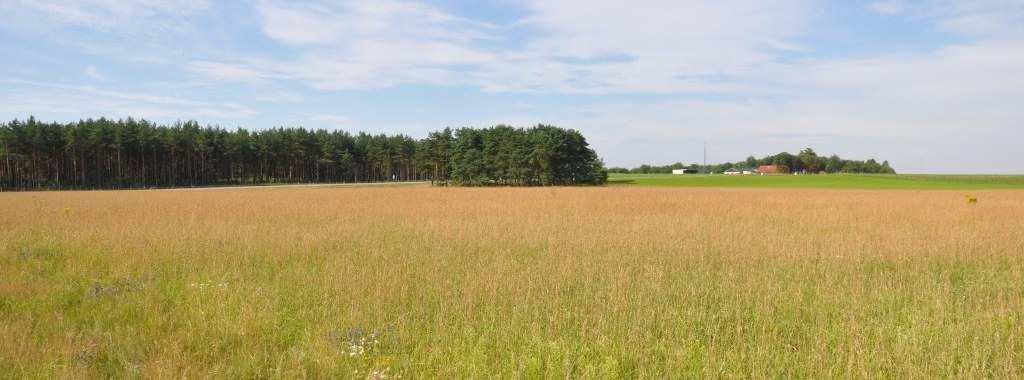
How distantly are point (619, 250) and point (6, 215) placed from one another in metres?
20.1

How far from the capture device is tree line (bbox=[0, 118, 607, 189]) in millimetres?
68562

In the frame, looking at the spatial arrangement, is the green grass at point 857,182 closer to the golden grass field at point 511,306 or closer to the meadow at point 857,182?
the meadow at point 857,182

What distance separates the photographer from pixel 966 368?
459cm

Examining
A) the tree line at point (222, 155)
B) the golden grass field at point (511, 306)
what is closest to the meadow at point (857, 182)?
the tree line at point (222, 155)

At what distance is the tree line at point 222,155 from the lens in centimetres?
6856

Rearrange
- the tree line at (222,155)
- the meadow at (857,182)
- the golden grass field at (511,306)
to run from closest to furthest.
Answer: the golden grass field at (511,306) → the meadow at (857,182) → the tree line at (222,155)

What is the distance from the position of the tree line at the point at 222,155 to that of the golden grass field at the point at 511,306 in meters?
63.1

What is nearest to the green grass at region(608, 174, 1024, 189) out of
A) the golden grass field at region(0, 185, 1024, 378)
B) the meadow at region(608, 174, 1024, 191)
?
the meadow at region(608, 174, 1024, 191)

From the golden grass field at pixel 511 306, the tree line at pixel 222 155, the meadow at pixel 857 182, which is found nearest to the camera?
the golden grass field at pixel 511 306

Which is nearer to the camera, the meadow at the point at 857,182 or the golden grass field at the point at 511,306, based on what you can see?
the golden grass field at the point at 511,306

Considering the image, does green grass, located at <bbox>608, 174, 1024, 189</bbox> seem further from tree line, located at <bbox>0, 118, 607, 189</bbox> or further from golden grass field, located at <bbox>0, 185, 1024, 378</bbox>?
golden grass field, located at <bbox>0, 185, 1024, 378</bbox>

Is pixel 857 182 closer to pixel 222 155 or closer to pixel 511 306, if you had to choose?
pixel 511 306

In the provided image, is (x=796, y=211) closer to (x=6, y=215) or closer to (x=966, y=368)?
(x=966, y=368)

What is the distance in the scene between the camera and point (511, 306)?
21.4 ft
